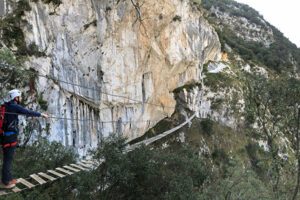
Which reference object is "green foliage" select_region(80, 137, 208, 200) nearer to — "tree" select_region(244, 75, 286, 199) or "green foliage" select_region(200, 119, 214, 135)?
"tree" select_region(244, 75, 286, 199)

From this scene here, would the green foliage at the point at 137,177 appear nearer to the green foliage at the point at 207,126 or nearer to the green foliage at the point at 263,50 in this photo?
the green foliage at the point at 207,126

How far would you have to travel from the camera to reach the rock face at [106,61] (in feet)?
50.9

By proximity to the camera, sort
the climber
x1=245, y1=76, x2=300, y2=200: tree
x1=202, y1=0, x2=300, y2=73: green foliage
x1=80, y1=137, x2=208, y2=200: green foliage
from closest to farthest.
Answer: the climber → x1=245, y1=76, x2=300, y2=200: tree → x1=80, y1=137, x2=208, y2=200: green foliage → x1=202, y1=0, x2=300, y2=73: green foliage

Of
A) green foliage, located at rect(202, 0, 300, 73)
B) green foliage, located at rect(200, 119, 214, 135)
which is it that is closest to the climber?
green foliage, located at rect(200, 119, 214, 135)

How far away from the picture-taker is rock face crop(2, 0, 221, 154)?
50.9 ft

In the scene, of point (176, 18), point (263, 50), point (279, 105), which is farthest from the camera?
point (263, 50)

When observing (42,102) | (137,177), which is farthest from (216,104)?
(42,102)

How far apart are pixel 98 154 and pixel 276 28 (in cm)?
11801

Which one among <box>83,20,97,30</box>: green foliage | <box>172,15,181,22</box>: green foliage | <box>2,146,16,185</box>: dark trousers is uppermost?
<box>172,15,181,22</box>: green foliage

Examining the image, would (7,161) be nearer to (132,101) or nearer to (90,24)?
(90,24)

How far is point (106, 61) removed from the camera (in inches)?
763

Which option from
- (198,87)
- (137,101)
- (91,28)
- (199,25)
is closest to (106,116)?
(137,101)

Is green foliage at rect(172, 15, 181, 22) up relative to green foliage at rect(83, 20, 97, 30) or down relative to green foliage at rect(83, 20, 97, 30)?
up

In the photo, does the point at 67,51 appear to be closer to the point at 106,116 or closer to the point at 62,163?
the point at 106,116
